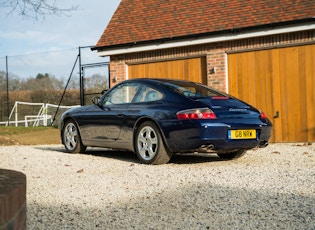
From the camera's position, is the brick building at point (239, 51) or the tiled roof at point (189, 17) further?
the tiled roof at point (189, 17)

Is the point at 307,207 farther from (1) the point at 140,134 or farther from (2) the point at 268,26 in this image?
(2) the point at 268,26

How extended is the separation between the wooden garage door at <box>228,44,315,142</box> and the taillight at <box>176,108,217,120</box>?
559 cm

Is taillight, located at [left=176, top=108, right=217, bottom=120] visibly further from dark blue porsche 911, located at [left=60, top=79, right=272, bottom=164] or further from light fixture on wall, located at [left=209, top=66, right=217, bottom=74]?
light fixture on wall, located at [left=209, top=66, right=217, bottom=74]

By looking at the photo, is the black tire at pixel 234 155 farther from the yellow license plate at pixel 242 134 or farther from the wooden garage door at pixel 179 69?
the wooden garage door at pixel 179 69

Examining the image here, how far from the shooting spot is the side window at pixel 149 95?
304 inches

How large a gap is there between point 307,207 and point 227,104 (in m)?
3.21

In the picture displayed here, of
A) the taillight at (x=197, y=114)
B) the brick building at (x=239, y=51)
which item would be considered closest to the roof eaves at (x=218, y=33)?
the brick building at (x=239, y=51)

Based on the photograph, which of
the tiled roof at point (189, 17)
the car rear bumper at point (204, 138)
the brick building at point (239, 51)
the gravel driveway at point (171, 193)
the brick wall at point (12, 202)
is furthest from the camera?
the tiled roof at point (189, 17)

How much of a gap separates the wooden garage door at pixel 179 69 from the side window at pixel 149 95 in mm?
5524

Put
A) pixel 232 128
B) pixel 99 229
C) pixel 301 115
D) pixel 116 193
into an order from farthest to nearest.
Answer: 1. pixel 301 115
2. pixel 232 128
3. pixel 116 193
4. pixel 99 229

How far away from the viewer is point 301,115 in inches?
470

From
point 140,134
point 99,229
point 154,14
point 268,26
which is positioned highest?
point 154,14

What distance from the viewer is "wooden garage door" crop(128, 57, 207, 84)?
13367 mm

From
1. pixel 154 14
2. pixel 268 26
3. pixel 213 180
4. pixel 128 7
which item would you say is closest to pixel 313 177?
pixel 213 180
